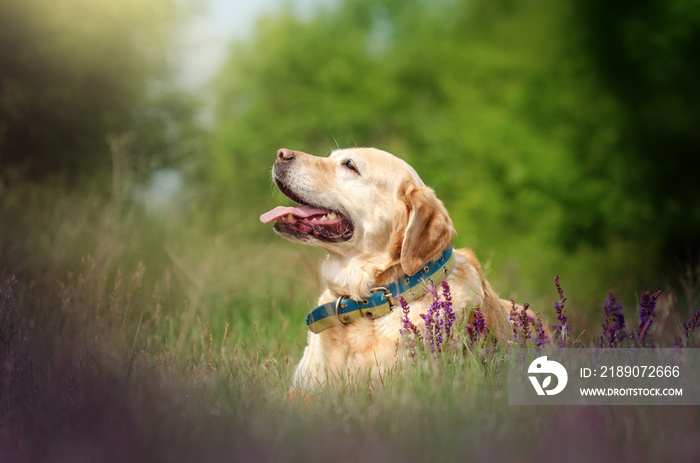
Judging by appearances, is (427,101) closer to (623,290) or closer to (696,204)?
(696,204)

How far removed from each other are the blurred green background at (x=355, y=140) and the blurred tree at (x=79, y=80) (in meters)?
0.03

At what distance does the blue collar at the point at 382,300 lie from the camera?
3127 millimetres

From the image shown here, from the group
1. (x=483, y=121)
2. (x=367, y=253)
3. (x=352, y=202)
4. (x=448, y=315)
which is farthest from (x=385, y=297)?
(x=483, y=121)

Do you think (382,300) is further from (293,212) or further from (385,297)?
(293,212)

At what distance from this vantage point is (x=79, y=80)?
780cm

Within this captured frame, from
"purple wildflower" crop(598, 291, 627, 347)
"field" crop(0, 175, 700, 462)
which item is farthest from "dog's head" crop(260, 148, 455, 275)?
"purple wildflower" crop(598, 291, 627, 347)

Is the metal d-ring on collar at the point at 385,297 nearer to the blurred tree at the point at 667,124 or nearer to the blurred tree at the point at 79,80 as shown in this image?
the blurred tree at the point at 79,80

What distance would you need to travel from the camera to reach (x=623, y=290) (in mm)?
6949

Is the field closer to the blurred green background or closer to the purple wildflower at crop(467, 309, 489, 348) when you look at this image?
the purple wildflower at crop(467, 309, 489, 348)

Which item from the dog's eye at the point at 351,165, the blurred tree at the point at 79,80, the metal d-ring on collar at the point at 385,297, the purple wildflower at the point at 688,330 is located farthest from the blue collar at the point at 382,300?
the blurred tree at the point at 79,80

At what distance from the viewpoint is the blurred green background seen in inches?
250

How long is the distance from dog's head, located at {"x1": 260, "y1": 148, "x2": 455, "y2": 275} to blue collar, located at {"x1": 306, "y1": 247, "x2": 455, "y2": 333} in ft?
0.57

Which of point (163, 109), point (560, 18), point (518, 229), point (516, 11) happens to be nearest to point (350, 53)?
point (516, 11)

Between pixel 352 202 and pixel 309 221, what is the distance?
0.29 meters
